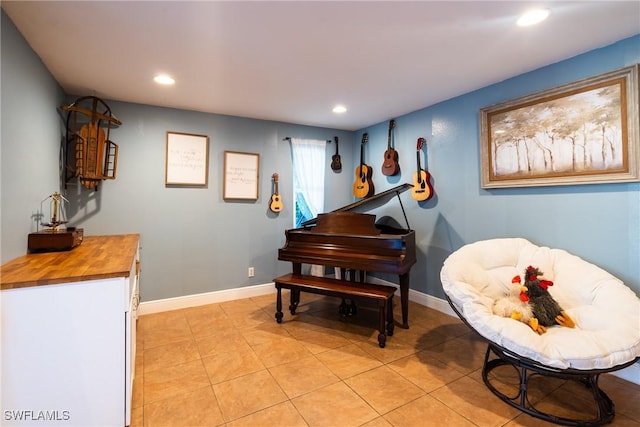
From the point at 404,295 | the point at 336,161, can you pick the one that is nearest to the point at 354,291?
the point at 404,295

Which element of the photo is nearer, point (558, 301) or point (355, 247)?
point (558, 301)

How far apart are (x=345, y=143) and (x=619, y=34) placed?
115 inches

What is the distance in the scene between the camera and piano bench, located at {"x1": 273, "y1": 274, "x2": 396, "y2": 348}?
235cm

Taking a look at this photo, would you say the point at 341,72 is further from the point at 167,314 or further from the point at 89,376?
the point at 167,314

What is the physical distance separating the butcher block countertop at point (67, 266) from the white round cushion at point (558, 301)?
2.01 meters

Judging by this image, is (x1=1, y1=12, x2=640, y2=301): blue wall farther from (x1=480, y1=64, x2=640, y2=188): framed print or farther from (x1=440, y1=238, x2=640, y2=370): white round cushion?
(x1=440, y1=238, x2=640, y2=370): white round cushion

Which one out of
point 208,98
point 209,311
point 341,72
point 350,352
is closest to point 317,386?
point 350,352

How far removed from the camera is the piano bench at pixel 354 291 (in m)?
2.35

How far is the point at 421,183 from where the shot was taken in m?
3.25

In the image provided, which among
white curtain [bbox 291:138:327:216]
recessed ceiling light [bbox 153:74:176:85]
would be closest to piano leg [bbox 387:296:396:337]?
white curtain [bbox 291:138:327:216]

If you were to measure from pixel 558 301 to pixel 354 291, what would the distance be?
1.45 metres

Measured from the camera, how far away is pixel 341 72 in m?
2.35

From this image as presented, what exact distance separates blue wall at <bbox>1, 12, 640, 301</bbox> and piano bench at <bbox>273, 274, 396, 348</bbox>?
951 millimetres

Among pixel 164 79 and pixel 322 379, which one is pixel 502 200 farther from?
pixel 164 79
